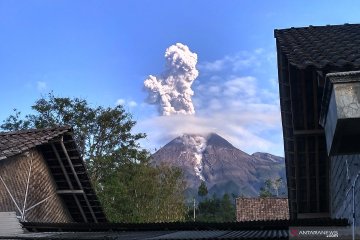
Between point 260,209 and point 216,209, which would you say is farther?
point 216,209

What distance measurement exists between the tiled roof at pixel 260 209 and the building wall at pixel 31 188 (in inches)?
942

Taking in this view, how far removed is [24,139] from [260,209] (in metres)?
28.6

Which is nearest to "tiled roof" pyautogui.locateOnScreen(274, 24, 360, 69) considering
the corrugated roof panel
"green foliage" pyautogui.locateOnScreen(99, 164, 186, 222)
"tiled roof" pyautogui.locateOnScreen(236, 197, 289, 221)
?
the corrugated roof panel

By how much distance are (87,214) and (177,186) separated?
74.0 feet

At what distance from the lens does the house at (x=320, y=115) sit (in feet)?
9.85

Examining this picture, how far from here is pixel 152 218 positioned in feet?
119

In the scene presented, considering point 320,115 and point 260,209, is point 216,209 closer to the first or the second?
point 260,209

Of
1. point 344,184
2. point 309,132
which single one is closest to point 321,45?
point 309,132

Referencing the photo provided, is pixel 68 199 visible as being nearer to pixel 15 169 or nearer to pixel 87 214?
pixel 87 214

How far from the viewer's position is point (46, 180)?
1697cm

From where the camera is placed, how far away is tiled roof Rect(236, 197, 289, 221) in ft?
127

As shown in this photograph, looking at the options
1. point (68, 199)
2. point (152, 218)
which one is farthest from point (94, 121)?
point (68, 199)

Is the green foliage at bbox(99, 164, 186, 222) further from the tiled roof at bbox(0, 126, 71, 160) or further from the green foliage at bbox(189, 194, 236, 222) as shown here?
the green foliage at bbox(189, 194, 236, 222)

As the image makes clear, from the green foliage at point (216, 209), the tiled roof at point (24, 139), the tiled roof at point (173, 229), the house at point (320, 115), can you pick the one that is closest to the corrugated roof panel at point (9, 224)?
the tiled roof at point (173, 229)
